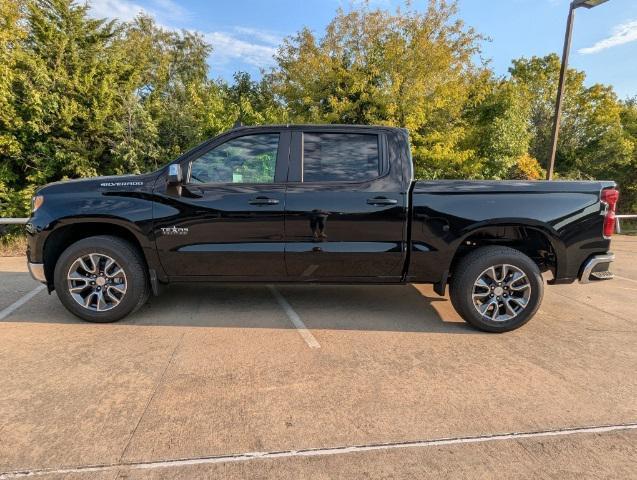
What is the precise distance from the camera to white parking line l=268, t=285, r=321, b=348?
3.59 metres

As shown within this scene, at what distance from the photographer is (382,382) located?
114 inches

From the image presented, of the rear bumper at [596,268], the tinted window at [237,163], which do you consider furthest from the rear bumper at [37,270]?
the rear bumper at [596,268]

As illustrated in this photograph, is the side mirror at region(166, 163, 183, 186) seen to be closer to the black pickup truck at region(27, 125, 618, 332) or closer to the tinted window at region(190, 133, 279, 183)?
the black pickup truck at region(27, 125, 618, 332)

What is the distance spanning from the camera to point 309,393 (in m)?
2.74

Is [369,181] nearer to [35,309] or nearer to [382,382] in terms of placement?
[382,382]

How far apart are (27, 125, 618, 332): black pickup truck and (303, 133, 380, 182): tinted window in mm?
14

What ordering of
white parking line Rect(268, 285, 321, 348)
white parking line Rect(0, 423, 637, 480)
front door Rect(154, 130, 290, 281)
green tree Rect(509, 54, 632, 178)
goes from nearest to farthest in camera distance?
white parking line Rect(0, 423, 637, 480), white parking line Rect(268, 285, 321, 348), front door Rect(154, 130, 290, 281), green tree Rect(509, 54, 632, 178)

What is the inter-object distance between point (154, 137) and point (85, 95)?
228cm

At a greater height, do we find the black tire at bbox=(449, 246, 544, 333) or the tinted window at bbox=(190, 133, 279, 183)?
the tinted window at bbox=(190, 133, 279, 183)

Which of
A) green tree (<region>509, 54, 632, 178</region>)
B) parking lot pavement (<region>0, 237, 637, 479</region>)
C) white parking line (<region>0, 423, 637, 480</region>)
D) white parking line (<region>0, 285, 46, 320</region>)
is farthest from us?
green tree (<region>509, 54, 632, 178</region>)

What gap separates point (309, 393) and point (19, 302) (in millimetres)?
3933

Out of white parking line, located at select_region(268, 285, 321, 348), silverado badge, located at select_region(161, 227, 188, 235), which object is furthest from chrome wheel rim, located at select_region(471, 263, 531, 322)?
silverado badge, located at select_region(161, 227, 188, 235)

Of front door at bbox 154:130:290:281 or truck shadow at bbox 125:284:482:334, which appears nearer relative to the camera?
front door at bbox 154:130:290:281

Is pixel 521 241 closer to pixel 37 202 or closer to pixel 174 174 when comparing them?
pixel 174 174
